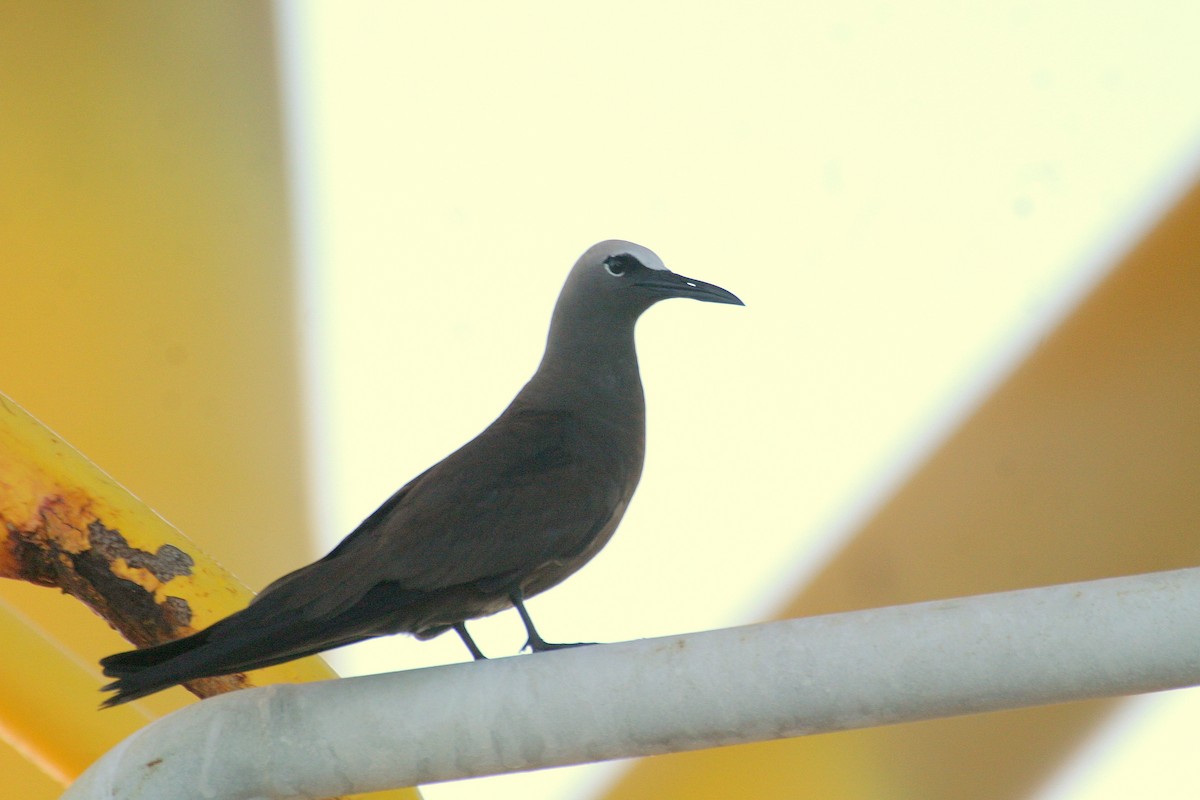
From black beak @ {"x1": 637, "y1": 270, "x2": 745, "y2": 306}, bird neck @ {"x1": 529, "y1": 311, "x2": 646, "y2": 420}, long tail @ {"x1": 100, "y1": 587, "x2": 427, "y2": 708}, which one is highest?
black beak @ {"x1": 637, "y1": 270, "x2": 745, "y2": 306}

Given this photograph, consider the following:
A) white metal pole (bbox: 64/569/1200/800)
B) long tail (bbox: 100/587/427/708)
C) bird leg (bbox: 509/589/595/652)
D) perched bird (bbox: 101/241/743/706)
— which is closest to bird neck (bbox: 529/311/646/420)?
perched bird (bbox: 101/241/743/706)

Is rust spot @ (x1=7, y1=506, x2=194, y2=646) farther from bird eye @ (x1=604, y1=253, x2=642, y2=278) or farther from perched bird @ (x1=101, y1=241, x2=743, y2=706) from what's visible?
bird eye @ (x1=604, y1=253, x2=642, y2=278)

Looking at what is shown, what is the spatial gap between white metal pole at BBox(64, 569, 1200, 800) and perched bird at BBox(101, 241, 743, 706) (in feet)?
0.22

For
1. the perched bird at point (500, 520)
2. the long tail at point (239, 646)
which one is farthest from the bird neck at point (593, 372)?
the long tail at point (239, 646)

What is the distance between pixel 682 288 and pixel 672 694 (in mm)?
704

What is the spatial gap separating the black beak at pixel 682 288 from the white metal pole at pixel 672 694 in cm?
63

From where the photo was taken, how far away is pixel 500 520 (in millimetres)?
1365

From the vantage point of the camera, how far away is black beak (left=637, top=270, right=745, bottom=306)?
1.59 metres

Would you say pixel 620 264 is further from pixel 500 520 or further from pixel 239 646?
pixel 239 646

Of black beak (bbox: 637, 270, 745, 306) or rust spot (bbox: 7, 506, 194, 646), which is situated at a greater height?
black beak (bbox: 637, 270, 745, 306)

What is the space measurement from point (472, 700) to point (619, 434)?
519 millimetres

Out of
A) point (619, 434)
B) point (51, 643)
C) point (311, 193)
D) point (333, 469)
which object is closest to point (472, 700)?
point (619, 434)

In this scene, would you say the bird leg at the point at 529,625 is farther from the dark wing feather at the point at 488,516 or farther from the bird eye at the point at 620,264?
the bird eye at the point at 620,264

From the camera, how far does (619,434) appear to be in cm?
153
